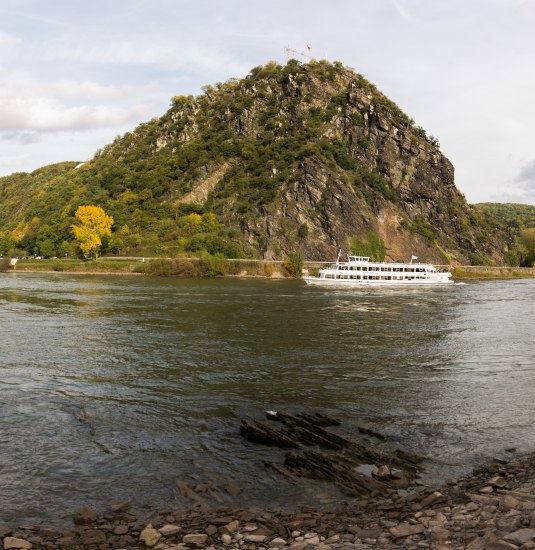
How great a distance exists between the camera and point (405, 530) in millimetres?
10156

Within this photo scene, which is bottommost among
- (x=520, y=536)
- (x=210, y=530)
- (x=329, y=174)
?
(x=210, y=530)

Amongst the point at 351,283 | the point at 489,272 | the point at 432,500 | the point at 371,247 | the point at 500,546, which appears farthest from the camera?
the point at 489,272

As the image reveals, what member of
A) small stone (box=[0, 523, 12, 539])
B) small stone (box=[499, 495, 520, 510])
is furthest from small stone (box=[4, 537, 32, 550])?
small stone (box=[499, 495, 520, 510])

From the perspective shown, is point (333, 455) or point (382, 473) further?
point (333, 455)

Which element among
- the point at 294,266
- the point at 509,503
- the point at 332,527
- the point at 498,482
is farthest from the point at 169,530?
the point at 294,266

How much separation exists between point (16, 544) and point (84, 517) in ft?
5.05

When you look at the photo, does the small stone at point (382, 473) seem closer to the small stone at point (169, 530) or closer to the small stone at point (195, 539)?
the small stone at point (195, 539)

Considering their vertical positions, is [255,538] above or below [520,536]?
below

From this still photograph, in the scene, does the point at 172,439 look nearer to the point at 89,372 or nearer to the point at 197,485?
the point at 197,485

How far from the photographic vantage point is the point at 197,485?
521 inches

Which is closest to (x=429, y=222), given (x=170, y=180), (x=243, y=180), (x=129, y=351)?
(x=243, y=180)

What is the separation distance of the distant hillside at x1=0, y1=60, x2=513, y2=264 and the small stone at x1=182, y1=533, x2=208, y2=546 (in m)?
126

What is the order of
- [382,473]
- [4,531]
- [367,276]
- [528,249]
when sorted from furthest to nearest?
1. [528,249]
2. [367,276]
3. [382,473]
4. [4,531]

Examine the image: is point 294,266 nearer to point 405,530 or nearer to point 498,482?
point 498,482
